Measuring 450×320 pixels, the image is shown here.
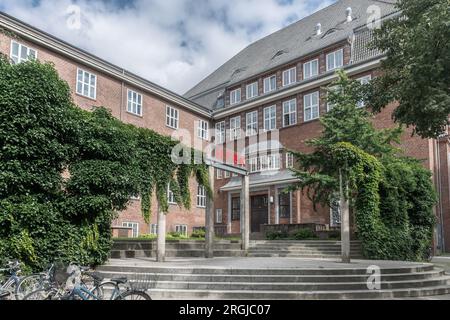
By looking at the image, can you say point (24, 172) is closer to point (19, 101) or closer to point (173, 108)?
point (19, 101)

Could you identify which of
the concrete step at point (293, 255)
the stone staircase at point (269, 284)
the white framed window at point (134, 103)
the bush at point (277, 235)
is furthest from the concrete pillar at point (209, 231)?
the white framed window at point (134, 103)

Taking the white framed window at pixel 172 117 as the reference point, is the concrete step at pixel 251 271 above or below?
below

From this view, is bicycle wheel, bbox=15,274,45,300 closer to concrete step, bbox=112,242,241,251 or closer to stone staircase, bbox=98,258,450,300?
stone staircase, bbox=98,258,450,300

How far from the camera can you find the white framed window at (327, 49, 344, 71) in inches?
1242

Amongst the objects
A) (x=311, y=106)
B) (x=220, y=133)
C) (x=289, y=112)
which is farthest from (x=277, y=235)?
(x=220, y=133)

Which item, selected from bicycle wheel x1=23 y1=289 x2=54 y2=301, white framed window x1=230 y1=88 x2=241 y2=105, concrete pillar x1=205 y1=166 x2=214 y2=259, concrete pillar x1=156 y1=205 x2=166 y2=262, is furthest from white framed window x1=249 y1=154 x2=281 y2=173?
bicycle wheel x1=23 y1=289 x2=54 y2=301

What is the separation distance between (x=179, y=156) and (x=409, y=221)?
11.4m

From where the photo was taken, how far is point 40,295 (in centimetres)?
777

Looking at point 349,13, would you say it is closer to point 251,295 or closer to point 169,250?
point 169,250

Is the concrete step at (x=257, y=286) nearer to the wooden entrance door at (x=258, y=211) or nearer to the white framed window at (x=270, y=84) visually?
the wooden entrance door at (x=258, y=211)

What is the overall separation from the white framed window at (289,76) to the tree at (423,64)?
69.1 ft

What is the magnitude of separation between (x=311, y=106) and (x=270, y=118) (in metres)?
3.77

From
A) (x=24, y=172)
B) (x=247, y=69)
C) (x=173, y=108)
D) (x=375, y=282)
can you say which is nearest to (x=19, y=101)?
(x=24, y=172)

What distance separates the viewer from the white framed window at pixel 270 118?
34650 millimetres
